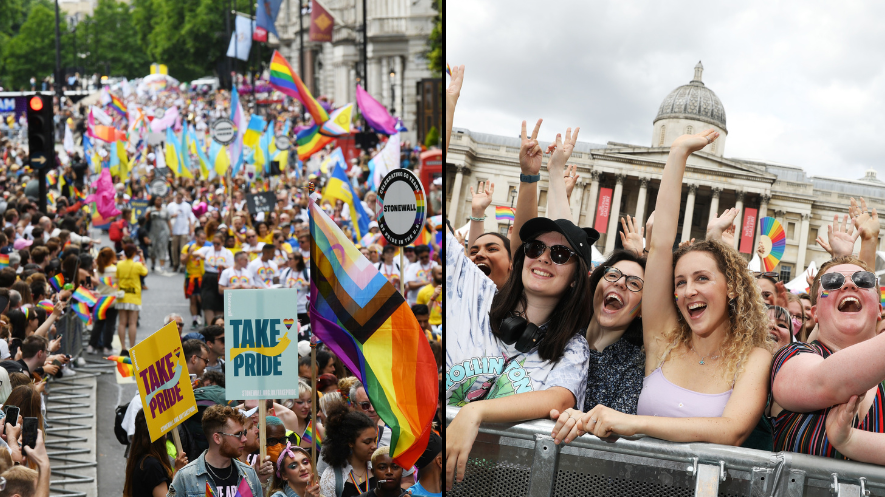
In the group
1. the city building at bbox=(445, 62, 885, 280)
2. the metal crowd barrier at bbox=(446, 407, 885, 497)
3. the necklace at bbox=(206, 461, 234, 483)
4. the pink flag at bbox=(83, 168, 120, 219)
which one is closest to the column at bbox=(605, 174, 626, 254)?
the city building at bbox=(445, 62, 885, 280)

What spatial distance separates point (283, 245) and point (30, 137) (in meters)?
4.27

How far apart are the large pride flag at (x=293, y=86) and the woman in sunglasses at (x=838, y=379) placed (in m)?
19.3

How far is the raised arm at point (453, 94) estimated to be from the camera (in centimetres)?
269

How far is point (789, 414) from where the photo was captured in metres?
2.74

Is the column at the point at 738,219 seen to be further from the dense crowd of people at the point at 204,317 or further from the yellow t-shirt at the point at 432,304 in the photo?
the yellow t-shirt at the point at 432,304

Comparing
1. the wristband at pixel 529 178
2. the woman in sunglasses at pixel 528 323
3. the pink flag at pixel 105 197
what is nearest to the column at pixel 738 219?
the woman in sunglasses at pixel 528 323

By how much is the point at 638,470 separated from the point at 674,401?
0.43 m

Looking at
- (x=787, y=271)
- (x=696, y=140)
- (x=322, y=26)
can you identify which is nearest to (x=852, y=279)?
(x=696, y=140)

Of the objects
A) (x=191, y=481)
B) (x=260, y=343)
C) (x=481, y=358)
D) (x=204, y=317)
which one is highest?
(x=481, y=358)

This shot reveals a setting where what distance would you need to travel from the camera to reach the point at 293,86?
2198cm

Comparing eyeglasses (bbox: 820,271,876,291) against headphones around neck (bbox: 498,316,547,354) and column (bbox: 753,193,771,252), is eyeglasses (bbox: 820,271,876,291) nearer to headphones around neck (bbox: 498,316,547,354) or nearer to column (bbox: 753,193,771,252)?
column (bbox: 753,193,771,252)

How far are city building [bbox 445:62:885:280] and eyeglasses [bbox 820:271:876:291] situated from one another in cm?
24

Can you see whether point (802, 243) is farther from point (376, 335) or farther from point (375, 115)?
point (375, 115)

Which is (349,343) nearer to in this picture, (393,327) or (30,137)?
(393,327)
